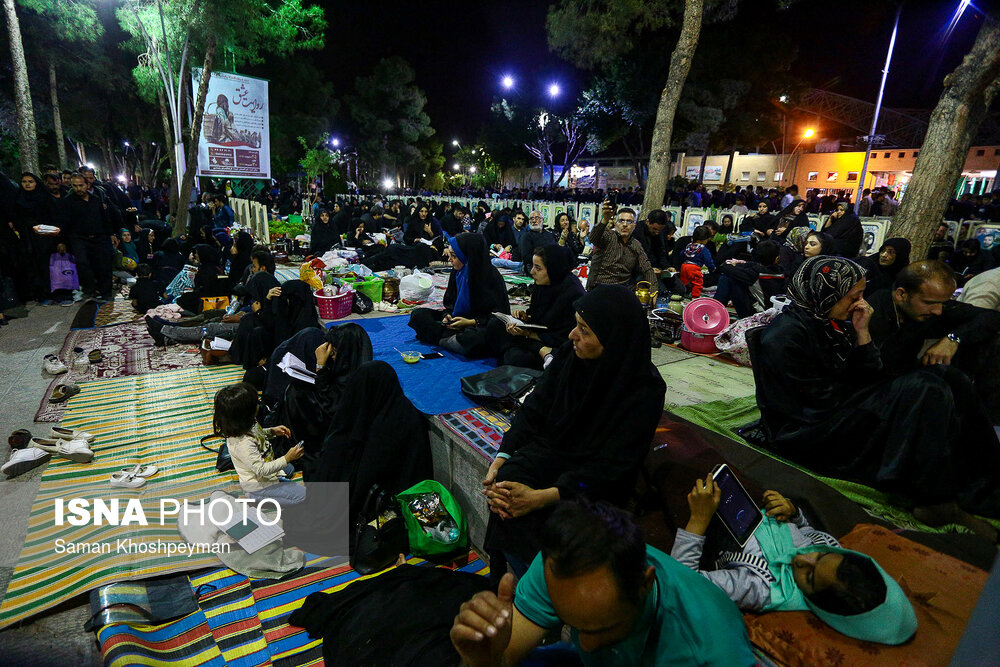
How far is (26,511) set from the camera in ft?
9.55

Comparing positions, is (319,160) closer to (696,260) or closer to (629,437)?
(696,260)

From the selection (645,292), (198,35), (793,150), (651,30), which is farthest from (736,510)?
(793,150)

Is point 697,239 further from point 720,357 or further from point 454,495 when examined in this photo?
point 454,495

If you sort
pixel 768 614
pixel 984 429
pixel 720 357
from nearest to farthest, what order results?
pixel 768 614
pixel 984 429
pixel 720 357

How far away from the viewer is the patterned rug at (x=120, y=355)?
5012mm

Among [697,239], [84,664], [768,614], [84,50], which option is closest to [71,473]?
[84,664]

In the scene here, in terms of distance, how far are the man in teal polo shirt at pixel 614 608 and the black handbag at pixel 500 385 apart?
7.28ft

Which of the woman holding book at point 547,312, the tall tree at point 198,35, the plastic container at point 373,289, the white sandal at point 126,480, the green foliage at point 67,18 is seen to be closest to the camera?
the white sandal at point 126,480

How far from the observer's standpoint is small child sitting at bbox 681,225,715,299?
24.0ft

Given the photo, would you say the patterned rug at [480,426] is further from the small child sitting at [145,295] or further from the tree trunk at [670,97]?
the tree trunk at [670,97]

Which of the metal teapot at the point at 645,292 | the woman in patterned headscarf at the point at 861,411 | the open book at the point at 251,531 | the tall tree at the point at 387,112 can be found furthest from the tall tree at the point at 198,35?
the tall tree at the point at 387,112

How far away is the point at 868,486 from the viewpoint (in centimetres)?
261

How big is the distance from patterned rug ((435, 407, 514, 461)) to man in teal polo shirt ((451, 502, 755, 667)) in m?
1.55

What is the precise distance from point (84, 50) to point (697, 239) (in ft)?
67.4
